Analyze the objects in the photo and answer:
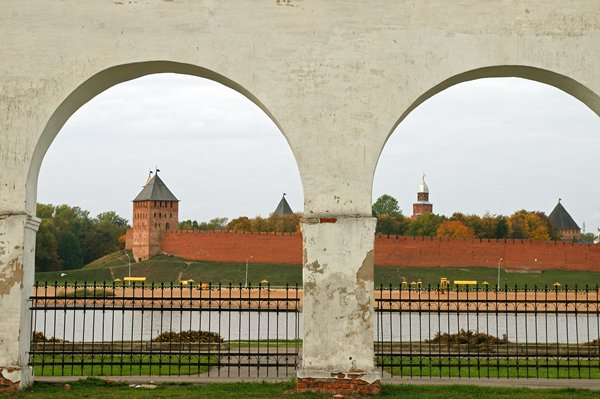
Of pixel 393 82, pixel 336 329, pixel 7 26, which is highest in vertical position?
pixel 7 26

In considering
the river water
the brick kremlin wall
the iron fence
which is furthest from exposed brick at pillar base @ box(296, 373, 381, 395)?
the brick kremlin wall

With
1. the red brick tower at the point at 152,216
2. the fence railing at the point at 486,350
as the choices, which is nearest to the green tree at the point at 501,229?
the red brick tower at the point at 152,216

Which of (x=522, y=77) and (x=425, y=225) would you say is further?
(x=425, y=225)

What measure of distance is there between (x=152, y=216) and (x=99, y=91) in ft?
206

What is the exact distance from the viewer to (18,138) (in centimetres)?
808

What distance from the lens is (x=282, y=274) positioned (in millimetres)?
59562

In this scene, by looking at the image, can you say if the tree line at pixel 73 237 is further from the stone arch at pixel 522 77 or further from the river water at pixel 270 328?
the stone arch at pixel 522 77

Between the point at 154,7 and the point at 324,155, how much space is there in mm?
2156

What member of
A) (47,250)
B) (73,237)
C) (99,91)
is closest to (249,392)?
(99,91)

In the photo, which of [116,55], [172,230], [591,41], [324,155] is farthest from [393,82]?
[172,230]

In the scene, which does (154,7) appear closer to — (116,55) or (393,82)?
(116,55)

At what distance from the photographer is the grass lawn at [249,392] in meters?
7.95

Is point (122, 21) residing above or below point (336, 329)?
above

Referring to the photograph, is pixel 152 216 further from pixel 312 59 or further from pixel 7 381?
pixel 312 59
